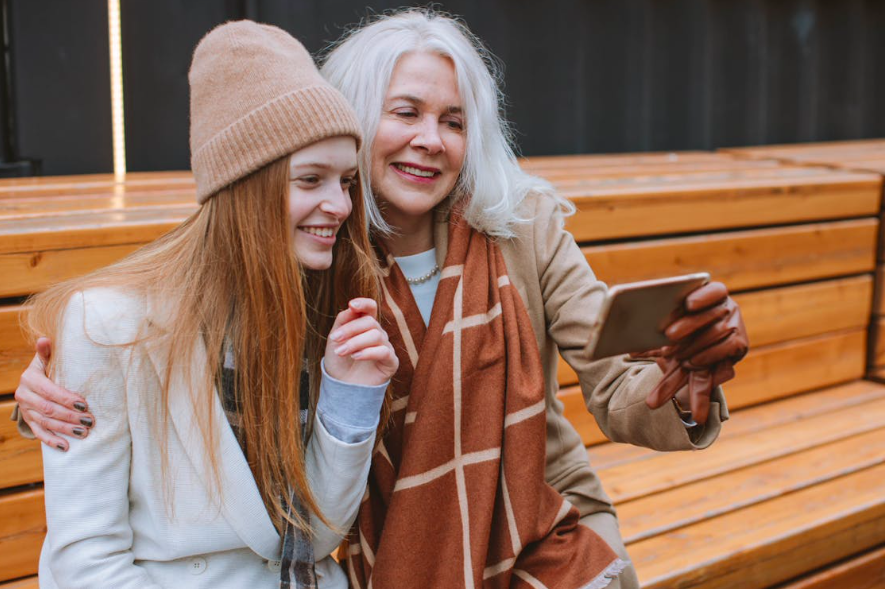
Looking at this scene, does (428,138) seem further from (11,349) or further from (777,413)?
(777,413)

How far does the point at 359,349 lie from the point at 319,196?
0.77 feet

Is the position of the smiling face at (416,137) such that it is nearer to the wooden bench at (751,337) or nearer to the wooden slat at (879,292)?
the wooden bench at (751,337)

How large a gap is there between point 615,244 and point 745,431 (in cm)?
74

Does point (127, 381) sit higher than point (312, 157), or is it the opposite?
point (312, 157)

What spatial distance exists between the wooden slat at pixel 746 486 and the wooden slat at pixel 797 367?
0.32 meters

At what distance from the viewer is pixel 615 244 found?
282 cm

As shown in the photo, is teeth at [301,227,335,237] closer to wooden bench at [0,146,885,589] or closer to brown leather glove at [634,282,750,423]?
brown leather glove at [634,282,750,423]

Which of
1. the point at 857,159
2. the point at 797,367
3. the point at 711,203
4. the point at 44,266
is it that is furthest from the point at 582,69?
the point at 44,266

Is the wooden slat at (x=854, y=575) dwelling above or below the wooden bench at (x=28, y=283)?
below

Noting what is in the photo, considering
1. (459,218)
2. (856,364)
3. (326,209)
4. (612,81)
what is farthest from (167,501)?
(612,81)

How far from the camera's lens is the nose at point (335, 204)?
1.45m

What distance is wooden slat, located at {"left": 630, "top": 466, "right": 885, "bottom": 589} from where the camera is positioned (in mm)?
2236

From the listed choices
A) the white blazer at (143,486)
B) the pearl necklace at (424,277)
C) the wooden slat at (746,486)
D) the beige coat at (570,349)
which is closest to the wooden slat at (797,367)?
the wooden slat at (746,486)

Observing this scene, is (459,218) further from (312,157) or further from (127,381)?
(127,381)
